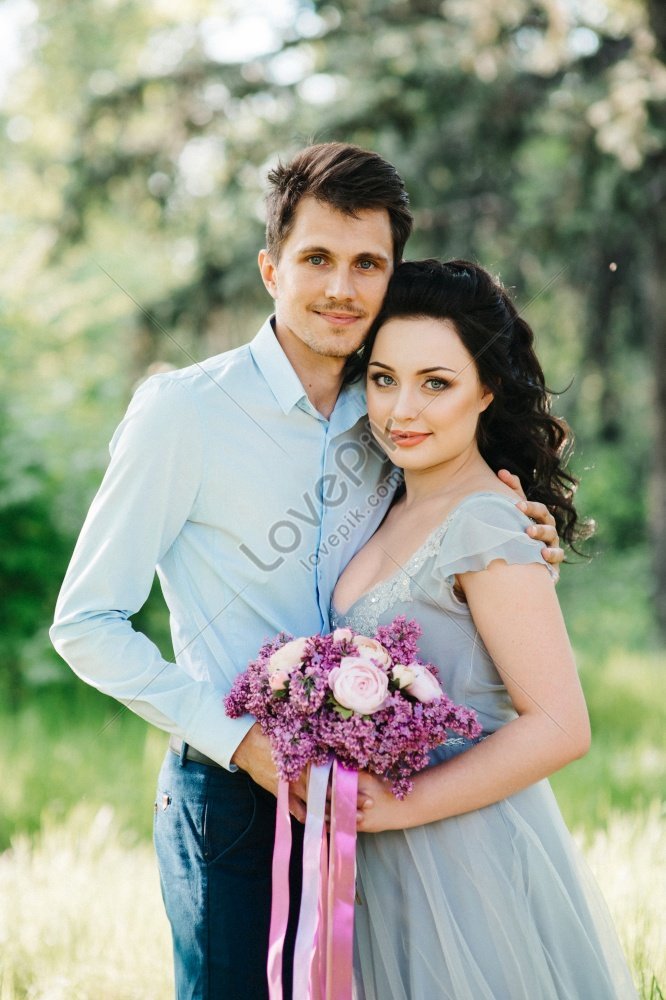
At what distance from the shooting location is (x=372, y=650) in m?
2.23

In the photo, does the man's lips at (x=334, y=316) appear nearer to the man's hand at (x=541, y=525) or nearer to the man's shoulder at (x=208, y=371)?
the man's shoulder at (x=208, y=371)

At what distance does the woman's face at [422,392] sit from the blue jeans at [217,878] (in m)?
0.96

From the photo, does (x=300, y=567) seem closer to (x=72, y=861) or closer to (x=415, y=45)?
(x=72, y=861)

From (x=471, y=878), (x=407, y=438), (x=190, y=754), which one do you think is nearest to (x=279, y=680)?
(x=190, y=754)

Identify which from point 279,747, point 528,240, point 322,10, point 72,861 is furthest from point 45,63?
point 279,747

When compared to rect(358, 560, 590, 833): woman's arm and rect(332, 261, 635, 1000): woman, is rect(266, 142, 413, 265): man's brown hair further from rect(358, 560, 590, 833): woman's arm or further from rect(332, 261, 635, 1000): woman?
rect(358, 560, 590, 833): woman's arm

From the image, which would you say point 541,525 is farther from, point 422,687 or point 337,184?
point 337,184

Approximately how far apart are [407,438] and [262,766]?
95 centimetres

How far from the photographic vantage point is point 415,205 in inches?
346

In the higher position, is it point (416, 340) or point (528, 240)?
point (528, 240)

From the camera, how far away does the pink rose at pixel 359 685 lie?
2125 millimetres

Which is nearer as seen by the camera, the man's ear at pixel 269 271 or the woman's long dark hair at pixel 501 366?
the woman's long dark hair at pixel 501 366

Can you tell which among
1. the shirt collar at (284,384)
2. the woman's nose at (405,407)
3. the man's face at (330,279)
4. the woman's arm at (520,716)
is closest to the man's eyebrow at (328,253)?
the man's face at (330,279)

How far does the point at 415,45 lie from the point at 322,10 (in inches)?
42.6
